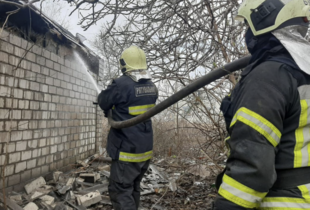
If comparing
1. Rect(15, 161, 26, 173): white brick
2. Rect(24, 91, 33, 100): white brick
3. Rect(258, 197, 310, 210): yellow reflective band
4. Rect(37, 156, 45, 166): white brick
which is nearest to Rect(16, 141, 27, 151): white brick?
Rect(15, 161, 26, 173): white brick

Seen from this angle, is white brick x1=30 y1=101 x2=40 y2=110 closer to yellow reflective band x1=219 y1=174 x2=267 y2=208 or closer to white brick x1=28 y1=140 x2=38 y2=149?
white brick x1=28 y1=140 x2=38 y2=149

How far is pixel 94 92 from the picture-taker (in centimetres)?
765

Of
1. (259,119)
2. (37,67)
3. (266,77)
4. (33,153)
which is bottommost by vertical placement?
(33,153)

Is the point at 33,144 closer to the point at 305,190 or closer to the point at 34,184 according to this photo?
the point at 34,184

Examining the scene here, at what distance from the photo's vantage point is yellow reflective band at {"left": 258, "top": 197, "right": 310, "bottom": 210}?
41.3 inches

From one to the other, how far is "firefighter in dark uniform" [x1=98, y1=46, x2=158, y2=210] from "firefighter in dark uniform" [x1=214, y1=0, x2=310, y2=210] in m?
1.88

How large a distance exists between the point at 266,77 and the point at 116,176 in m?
2.23

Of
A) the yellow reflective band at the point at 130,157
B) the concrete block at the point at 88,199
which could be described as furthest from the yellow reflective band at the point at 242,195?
the concrete block at the point at 88,199

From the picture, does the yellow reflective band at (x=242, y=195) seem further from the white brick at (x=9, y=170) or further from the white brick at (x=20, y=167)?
the white brick at (x=20, y=167)

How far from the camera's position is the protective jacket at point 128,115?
291 centimetres

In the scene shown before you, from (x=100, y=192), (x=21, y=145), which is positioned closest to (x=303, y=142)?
(x=100, y=192)

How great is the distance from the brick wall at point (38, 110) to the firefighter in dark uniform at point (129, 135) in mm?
1184

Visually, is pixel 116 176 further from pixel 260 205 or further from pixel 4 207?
pixel 260 205

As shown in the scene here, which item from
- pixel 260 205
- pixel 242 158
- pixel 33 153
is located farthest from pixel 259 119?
pixel 33 153
